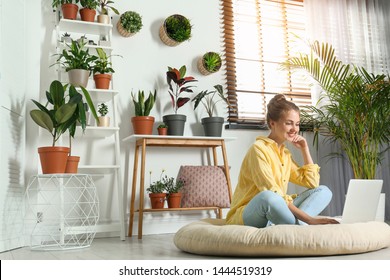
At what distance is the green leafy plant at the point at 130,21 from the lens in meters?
3.62

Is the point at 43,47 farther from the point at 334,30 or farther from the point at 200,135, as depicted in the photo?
the point at 334,30

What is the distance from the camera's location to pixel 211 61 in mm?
3902

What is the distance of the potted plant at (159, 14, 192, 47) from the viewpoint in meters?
3.81

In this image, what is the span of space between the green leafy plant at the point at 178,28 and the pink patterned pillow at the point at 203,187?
1112mm

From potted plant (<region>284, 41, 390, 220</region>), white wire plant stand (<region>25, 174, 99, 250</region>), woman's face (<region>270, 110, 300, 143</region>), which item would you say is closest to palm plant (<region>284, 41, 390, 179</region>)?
potted plant (<region>284, 41, 390, 220</region>)

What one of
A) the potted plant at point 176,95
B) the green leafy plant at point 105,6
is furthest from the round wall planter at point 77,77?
the potted plant at point 176,95

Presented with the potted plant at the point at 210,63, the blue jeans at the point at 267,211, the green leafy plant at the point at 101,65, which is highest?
the potted plant at the point at 210,63

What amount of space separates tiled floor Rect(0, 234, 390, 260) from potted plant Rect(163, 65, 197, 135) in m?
0.95

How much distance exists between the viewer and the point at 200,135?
3.92 metres

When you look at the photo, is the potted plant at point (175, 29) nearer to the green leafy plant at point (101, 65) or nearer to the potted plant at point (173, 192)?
the green leafy plant at point (101, 65)

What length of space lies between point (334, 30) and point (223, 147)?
73.2 inches

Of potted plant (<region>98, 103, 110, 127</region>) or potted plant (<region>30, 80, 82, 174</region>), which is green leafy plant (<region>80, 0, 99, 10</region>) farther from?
potted plant (<region>30, 80, 82, 174</region>)
